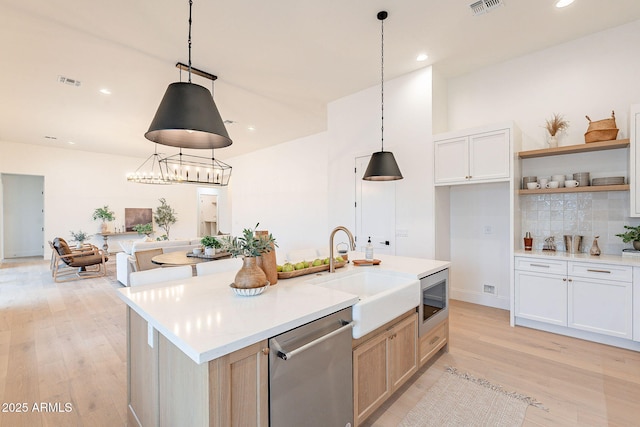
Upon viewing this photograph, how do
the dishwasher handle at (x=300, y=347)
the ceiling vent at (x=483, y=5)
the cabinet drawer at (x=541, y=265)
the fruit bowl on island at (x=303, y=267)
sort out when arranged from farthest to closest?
the cabinet drawer at (x=541, y=265)
the ceiling vent at (x=483, y=5)
the fruit bowl on island at (x=303, y=267)
the dishwasher handle at (x=300, y=347)

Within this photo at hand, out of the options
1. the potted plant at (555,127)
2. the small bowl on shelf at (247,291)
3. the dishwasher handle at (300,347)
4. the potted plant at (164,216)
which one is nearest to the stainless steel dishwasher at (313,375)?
the dishwasher handle at (300,347)

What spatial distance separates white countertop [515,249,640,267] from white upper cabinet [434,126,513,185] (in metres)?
0.93

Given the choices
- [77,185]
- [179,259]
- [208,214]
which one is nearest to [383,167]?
[179,259]

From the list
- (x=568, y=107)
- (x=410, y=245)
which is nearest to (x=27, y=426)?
(x=410, y=245)

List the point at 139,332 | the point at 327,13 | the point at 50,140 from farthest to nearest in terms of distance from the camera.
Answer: the point at 50,140, the point at 327,13, the point at 139,332

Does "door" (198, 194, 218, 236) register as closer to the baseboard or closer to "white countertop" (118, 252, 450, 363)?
the baseboard

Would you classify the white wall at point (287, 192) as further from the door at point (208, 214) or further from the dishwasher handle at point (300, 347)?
the dishwasher handle at point (300, 347)

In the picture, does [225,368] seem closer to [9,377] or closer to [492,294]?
[9,377]

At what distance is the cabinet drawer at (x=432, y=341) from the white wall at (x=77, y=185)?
990 centimetres

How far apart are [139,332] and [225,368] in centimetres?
90

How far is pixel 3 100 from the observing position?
187 inches

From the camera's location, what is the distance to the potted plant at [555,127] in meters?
3.44

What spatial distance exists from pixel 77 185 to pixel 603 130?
11.5 metres

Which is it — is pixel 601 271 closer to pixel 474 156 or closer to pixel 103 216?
pixel 474 156
